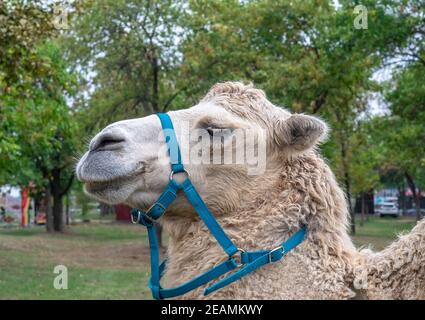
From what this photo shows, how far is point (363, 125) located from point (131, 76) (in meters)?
7.93

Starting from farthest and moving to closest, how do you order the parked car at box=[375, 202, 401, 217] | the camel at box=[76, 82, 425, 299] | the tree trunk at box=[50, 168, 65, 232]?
the parked car at box=[375, 202, 401, 217], the tree trunk at box=[50, 168, 65, 232], the camel at box=[76, 82, 425, 299]

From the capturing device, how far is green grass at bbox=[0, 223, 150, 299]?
13.0 m

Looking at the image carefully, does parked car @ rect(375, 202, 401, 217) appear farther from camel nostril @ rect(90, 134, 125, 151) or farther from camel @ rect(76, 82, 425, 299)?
camel nostril @ rect(90, 134, 125, 151)

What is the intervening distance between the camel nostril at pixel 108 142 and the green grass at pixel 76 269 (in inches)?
382

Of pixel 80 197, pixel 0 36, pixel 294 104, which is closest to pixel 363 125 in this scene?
pixel 294 104

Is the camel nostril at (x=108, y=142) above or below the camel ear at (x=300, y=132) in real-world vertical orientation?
below

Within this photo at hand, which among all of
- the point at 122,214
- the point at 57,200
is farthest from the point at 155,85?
the point at 122,214

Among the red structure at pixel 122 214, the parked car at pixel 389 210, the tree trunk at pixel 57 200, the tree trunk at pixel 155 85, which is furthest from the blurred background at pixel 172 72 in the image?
the parked car at pixel 389 210

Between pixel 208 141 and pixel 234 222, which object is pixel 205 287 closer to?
pixel 234 222

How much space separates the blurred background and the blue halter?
24.7 ft

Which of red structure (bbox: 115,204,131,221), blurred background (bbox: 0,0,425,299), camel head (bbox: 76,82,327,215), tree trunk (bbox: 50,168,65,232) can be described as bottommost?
red structure (bbox: 115,204,131,221)

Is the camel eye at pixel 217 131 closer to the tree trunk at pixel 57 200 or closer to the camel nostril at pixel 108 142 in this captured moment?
the camel nostril at pixel 108 142

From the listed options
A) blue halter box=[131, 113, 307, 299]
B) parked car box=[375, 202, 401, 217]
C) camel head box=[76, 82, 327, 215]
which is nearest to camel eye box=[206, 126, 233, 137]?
camel head box=[76, 82, 327, 215]

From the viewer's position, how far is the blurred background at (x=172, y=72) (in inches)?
484
